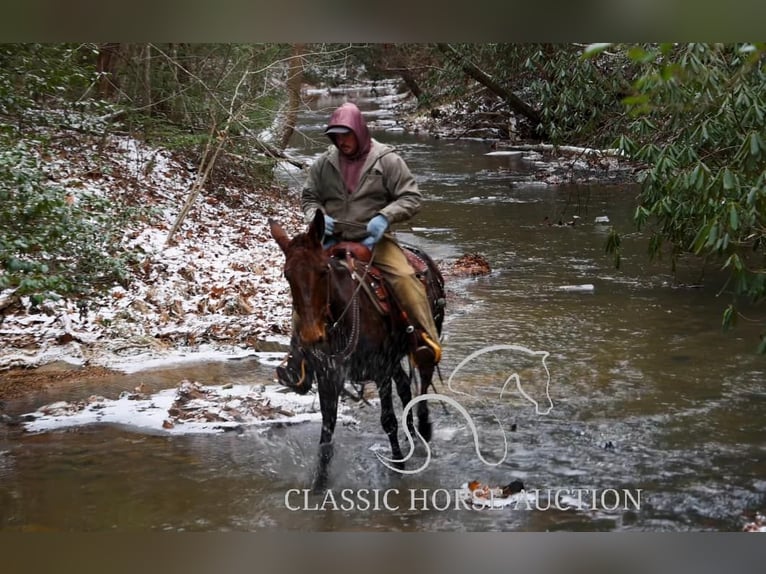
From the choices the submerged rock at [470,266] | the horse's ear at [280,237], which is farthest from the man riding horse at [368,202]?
the submerged rock at [470,266]

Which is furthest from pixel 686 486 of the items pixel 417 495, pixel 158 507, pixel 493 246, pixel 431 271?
pixel 493 246

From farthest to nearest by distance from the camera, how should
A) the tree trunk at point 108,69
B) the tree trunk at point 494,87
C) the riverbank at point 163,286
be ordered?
1. the tree trunk at point 494,87
2. the tree trunk at point 108,69
3. the riverbank at point 163,286

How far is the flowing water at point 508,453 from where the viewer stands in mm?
4527

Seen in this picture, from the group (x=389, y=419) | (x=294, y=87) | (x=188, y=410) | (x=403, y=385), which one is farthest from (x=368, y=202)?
(x=294, y=87)

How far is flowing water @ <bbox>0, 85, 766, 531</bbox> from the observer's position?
453 centimetres

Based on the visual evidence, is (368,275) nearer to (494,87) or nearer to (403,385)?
(403,385)

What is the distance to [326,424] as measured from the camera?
16.4 ft

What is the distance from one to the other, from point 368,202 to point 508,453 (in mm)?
1712

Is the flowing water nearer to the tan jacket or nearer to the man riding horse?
the man riding horse

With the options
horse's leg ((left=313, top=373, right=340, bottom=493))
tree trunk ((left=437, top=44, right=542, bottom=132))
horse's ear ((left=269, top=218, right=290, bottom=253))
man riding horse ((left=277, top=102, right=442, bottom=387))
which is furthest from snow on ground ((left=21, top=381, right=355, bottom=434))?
tree trunk ((left=437, top=44, right=542, bottom=132))

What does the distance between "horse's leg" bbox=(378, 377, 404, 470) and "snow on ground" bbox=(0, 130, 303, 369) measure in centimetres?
188

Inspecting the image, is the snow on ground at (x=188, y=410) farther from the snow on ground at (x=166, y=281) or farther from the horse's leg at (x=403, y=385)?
the snow on ground at (x=166, y=281)

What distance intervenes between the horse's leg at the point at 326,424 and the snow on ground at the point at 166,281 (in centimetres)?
178

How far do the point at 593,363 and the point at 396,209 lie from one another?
90.8 inches
